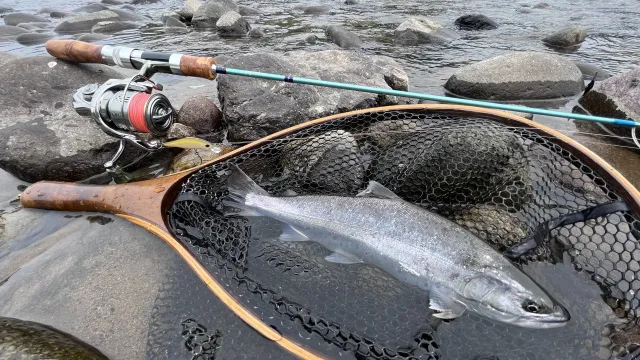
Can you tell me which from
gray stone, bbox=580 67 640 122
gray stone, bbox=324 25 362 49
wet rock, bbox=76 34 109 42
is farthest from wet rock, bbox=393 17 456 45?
wet rock, bbox=76 34 109 42

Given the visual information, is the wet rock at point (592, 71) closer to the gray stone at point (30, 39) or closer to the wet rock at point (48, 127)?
the wet rock at point (48, 127)

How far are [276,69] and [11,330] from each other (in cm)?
442

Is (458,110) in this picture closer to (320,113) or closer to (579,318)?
(579,318)

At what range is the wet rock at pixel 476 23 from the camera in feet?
41.6

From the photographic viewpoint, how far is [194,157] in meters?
5.06

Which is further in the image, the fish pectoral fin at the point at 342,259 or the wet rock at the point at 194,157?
the wet rock at the point at 194,157

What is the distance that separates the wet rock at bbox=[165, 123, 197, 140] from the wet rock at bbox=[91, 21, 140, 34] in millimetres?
9424

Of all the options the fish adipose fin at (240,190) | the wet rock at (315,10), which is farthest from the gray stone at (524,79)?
the wet rock at (315,10)

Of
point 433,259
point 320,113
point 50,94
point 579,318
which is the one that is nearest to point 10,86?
point 50,94

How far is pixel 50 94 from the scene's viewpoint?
5668 millimetres

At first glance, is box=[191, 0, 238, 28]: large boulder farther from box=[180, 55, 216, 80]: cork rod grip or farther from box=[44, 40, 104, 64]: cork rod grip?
box=[180, 55, 216, 80]: cork rod grip

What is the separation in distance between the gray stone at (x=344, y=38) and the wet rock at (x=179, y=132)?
6386 millimetres

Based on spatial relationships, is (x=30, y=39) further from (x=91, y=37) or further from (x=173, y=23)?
(x=173, y=23)

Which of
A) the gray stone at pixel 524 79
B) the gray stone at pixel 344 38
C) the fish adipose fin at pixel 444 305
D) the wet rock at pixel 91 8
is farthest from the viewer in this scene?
the wet rock at pixel 91 8
